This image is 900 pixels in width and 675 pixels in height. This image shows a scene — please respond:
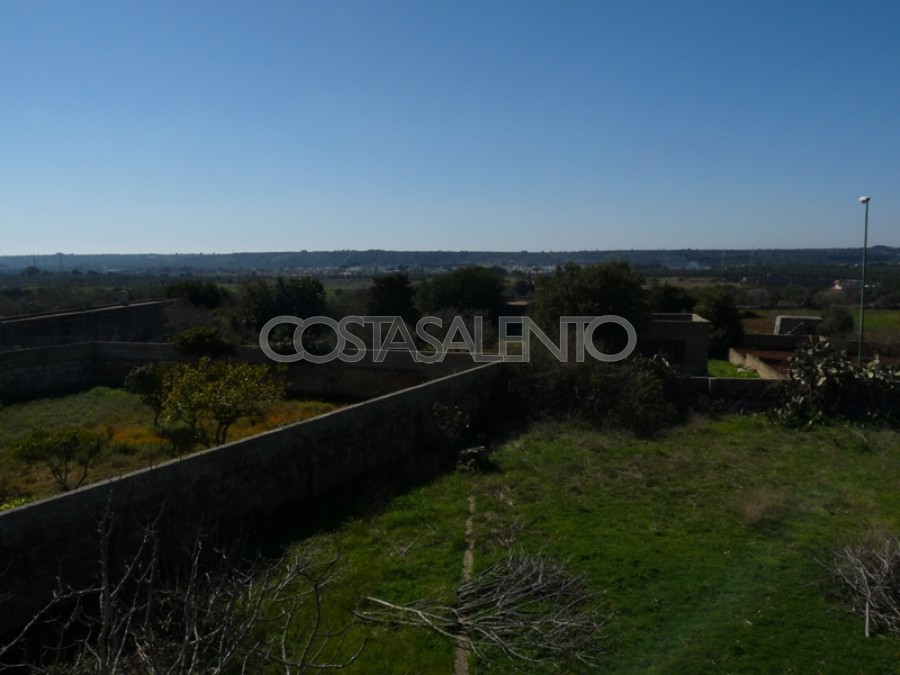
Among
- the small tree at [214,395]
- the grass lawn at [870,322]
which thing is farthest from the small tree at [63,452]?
the grass lawn at [870,322]


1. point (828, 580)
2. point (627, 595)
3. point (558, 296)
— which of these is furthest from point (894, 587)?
point (558, 296)

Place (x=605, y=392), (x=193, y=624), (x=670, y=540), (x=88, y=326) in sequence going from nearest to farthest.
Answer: (x=193, y=624) → (x=670, y=540) → (x=605, y=392) → (x=88, y=326)

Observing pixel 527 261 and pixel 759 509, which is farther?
pixel 527 261

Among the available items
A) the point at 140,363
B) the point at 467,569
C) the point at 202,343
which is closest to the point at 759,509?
the point at 467,569

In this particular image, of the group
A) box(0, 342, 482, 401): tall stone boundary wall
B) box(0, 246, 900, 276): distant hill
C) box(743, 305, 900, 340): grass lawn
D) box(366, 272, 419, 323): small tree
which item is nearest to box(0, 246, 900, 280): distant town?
box(0, 246, 900, 276): distant hill

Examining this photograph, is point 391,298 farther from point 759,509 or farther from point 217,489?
point 759,509

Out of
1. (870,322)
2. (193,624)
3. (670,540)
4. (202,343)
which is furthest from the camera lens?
(870,322)

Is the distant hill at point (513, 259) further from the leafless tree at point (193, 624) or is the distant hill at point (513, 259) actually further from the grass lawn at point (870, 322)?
the leafless tree at point (193, 624)
